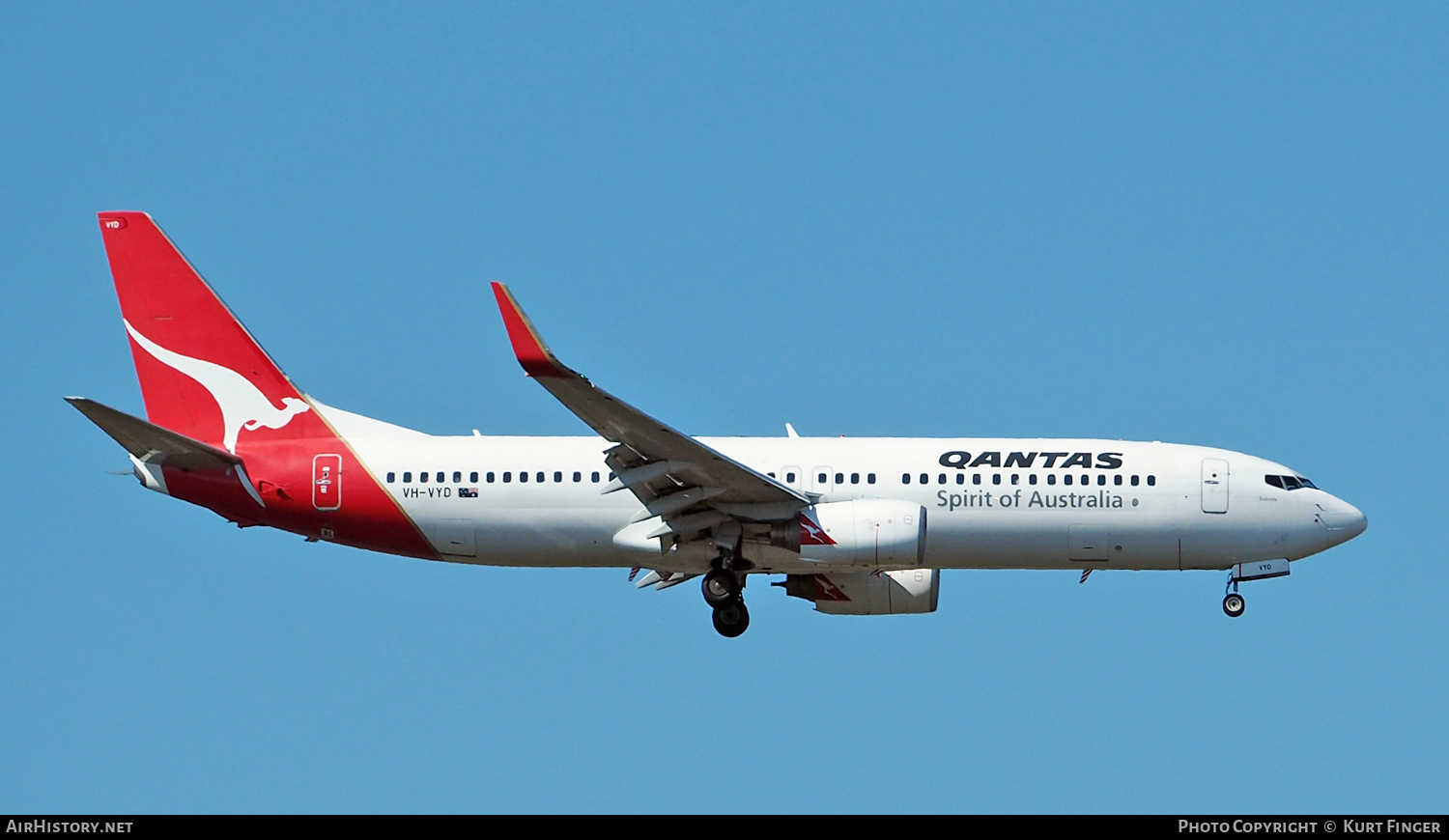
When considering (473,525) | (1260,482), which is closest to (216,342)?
A: (473,525)

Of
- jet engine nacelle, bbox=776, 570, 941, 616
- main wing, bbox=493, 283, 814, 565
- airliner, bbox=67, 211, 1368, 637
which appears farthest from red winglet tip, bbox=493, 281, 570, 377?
jet engine nacelle, bbox=776, 570, 941, 616

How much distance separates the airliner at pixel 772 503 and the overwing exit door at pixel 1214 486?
3 cm

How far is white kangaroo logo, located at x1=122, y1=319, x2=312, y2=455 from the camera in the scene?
40.9 m

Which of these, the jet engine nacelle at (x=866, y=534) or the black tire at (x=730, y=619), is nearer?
the jet engine nacelle at (x=866, y=534)

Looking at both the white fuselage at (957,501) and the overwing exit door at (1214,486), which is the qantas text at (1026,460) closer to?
the white fuselage at (957,501)

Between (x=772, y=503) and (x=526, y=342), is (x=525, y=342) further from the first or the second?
(x=772, y=503)

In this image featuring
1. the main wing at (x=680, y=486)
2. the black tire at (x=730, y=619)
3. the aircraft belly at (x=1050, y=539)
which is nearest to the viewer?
the main wing at (x=680, y=486)

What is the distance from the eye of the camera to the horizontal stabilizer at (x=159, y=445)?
37.5m

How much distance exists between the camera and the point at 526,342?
3244 centimetres

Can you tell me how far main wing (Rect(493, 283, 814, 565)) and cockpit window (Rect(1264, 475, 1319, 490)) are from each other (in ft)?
32.2

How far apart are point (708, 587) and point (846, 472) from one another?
12.1 ft

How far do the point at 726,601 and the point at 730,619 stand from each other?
61 cm

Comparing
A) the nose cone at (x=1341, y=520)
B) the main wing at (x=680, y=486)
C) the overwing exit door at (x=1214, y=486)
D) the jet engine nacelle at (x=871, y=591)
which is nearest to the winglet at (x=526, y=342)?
the main wing at (x=680, y=486)

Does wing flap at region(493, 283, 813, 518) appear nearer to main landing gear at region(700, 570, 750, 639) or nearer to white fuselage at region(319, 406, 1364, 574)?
white fuselage at region(319, 406, 1364, 574)
